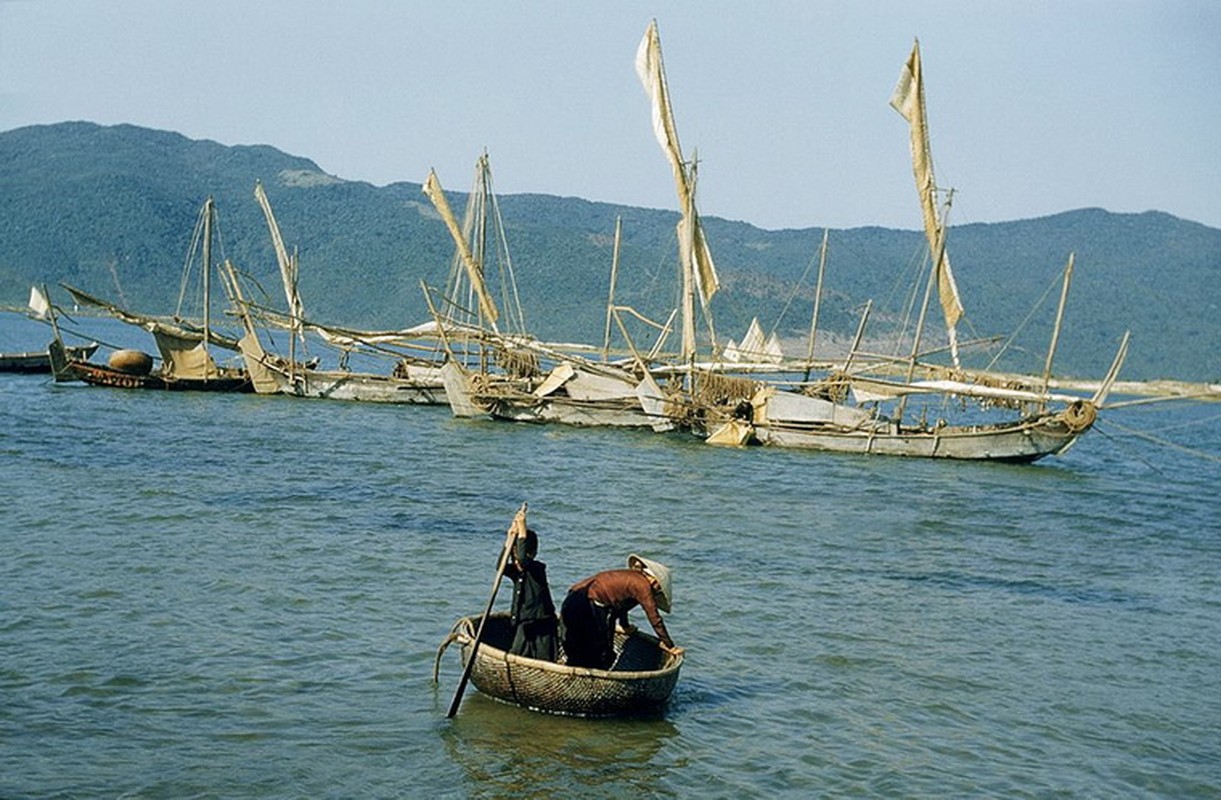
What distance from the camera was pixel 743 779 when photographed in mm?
12359

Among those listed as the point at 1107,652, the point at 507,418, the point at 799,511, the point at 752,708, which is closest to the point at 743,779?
the point at 752,708

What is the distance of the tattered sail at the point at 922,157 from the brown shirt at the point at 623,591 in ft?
101

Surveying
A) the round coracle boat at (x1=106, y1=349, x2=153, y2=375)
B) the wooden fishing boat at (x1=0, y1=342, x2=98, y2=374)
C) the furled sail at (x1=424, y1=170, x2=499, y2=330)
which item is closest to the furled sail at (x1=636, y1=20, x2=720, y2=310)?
the furled sail at (x1=424, y1=170, x2=499, y2=330)

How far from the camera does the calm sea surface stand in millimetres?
12242

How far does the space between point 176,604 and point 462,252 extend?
100 feet

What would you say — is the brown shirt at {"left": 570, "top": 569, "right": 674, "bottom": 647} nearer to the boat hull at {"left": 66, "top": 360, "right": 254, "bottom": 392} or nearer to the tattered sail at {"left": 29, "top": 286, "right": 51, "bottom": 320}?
the boat hull at {"left": 66, "top": 360, "right": 254, "bottom": 392}

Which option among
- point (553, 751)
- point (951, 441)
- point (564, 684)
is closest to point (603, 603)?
point (564, 684)

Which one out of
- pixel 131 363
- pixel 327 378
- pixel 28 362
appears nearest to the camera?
pixel 131 363

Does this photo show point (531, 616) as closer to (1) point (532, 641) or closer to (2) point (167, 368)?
(1) point (532, 641)

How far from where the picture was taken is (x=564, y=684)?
13.0 metres

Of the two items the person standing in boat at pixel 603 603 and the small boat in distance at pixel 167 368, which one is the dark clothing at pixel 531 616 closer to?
the person standing in boat at pixel 603 603

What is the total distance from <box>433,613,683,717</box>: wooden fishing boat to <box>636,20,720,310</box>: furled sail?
29061mm

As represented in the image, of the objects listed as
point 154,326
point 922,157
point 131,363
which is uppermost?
point 922,157

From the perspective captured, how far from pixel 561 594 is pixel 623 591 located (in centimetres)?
567
